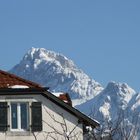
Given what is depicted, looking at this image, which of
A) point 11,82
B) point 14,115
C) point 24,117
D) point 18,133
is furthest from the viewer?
point 11,82

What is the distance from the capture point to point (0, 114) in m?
33.1

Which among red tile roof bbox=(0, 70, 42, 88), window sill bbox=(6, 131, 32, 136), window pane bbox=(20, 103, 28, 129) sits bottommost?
window sill bbox=(6, 131, 32, 136)

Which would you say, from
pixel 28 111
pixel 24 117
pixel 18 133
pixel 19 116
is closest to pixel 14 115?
pixel 19 116

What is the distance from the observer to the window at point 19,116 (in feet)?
108

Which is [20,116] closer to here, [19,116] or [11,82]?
[19,116]

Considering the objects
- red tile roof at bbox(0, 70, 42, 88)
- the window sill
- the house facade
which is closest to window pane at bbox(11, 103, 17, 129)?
the house facade

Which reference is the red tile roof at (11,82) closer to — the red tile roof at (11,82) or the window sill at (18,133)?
the red tile roof at (11,82)

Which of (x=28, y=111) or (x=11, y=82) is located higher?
(x=11, y=82)

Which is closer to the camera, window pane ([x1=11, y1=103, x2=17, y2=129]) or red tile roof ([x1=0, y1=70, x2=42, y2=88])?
window pane ([x1=11, y1=103, x2=17, y2=129])

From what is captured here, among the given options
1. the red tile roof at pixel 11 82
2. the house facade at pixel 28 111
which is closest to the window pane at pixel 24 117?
the house facade at pixel 28 111

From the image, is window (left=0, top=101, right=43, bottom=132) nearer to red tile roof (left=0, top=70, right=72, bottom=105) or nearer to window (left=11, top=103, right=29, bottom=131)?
window (left=11, top=103, right=29, bottom=131)

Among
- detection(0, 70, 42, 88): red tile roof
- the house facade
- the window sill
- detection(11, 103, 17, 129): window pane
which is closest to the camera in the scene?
detection(11, 103, 17, 129): window pane

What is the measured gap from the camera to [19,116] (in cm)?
3306

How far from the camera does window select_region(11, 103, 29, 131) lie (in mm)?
33062
